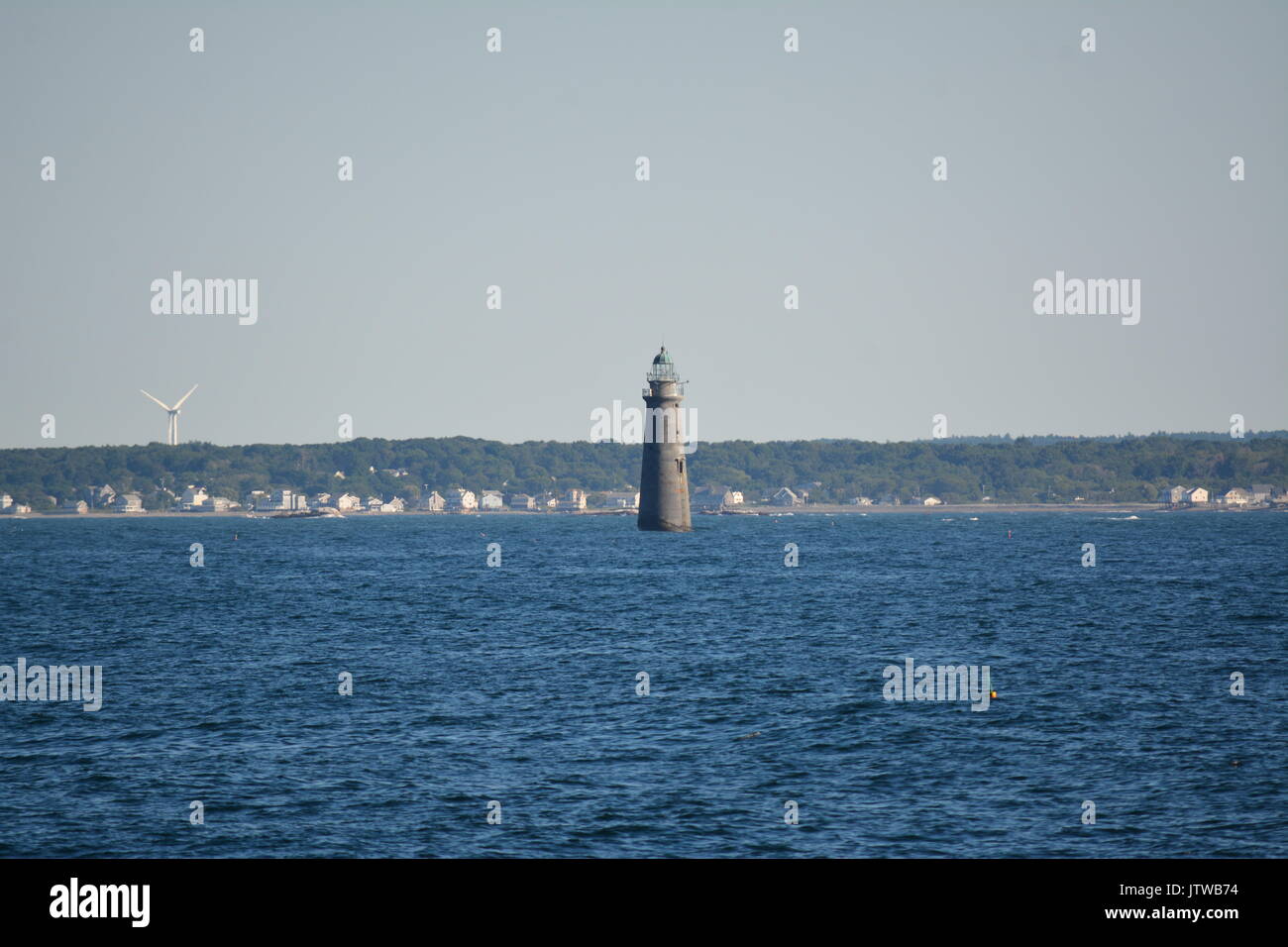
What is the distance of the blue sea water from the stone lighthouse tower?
4886 centimetres

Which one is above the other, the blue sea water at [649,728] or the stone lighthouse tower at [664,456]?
the stone lighthouse tower at [664,456]

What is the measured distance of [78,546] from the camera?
166m

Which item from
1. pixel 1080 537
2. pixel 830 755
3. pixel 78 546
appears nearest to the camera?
pixel 830 755

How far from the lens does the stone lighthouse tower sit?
131 metres

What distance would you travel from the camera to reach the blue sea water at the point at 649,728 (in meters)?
25.1

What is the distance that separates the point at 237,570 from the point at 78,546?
63.6 meters

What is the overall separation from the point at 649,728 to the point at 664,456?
319 feet

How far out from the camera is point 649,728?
36.2m

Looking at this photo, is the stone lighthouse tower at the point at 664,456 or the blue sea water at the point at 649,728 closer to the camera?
the blue sea water at the point at 649,728

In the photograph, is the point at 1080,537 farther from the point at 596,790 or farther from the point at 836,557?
the point at 596,790

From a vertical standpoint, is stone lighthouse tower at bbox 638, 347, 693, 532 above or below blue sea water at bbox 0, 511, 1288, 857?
above

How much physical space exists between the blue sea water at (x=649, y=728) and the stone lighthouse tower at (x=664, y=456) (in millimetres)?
48860

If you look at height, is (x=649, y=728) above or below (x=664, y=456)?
below
